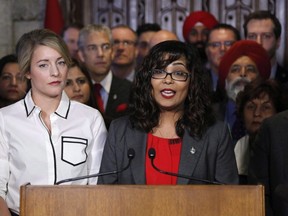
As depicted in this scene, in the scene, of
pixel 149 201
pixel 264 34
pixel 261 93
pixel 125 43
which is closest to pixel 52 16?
pixel 125 43

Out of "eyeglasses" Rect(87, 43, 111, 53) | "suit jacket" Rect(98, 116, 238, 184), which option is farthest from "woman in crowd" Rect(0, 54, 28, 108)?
"suit jacket" Rect(98, 116, 238, 184)

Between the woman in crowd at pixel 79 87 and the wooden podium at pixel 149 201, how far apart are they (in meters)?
2.06

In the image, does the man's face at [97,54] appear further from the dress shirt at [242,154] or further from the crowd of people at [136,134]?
the crowd of people at [136,134]

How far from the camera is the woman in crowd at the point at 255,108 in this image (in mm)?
5125

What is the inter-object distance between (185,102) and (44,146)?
0.70 meters

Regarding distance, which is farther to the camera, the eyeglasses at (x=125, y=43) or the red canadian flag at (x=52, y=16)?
the red canadian flag at (x=52, y=16)

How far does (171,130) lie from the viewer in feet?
13.1

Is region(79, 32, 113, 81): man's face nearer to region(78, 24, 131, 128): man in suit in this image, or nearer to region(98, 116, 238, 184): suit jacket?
region(78, 24, 131, 128): man in suit

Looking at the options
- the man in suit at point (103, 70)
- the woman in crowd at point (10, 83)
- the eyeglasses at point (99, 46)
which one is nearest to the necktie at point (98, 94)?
the man in suit at point (103, 70)

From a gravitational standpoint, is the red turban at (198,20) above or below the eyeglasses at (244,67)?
above

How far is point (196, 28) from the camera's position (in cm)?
677

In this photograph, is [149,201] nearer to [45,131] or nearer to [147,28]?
[45,131]

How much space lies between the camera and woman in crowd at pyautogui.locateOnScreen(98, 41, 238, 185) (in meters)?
3.86

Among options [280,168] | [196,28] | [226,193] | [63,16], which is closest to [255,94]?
[280,168]
